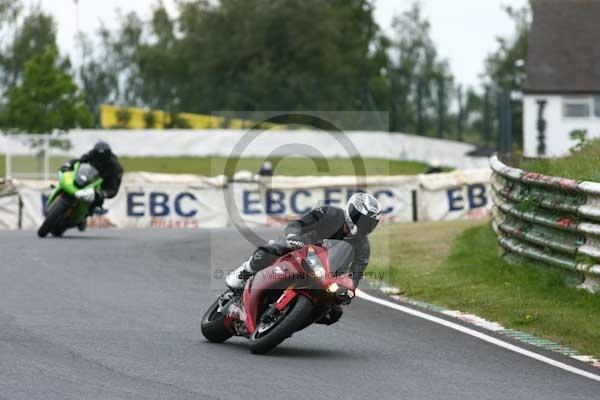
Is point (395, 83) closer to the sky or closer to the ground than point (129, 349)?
closer to the sky

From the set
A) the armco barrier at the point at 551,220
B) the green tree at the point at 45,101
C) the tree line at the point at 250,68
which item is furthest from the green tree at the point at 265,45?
the armco barrier at the point at 551,220

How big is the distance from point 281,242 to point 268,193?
18.1 m

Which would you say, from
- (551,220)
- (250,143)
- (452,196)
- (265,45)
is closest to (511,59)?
(265,45)

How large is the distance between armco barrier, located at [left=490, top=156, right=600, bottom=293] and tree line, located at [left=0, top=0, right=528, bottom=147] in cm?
3297

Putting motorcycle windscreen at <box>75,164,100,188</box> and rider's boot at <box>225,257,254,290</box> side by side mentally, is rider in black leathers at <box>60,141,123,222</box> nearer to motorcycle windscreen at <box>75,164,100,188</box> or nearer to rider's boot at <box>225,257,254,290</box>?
motorcycle windscreen at <box>75,164,100,188</box>

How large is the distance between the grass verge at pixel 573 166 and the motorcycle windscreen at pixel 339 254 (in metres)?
5.10

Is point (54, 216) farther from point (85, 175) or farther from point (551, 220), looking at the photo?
point (551, 220)

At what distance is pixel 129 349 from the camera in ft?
30.7

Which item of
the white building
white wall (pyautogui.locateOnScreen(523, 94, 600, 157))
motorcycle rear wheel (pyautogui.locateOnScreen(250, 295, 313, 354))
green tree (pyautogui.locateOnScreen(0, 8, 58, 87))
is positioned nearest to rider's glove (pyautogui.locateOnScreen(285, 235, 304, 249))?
motorcycle rear wheel (pyautogui.locateOnScreen(250, 295, 313, 354))

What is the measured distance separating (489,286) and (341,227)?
4577mm

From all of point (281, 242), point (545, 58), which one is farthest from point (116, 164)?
point (545, 58)

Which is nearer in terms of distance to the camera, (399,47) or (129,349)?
(129,349)

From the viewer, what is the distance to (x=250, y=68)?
234ft

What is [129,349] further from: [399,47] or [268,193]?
[399,47]
